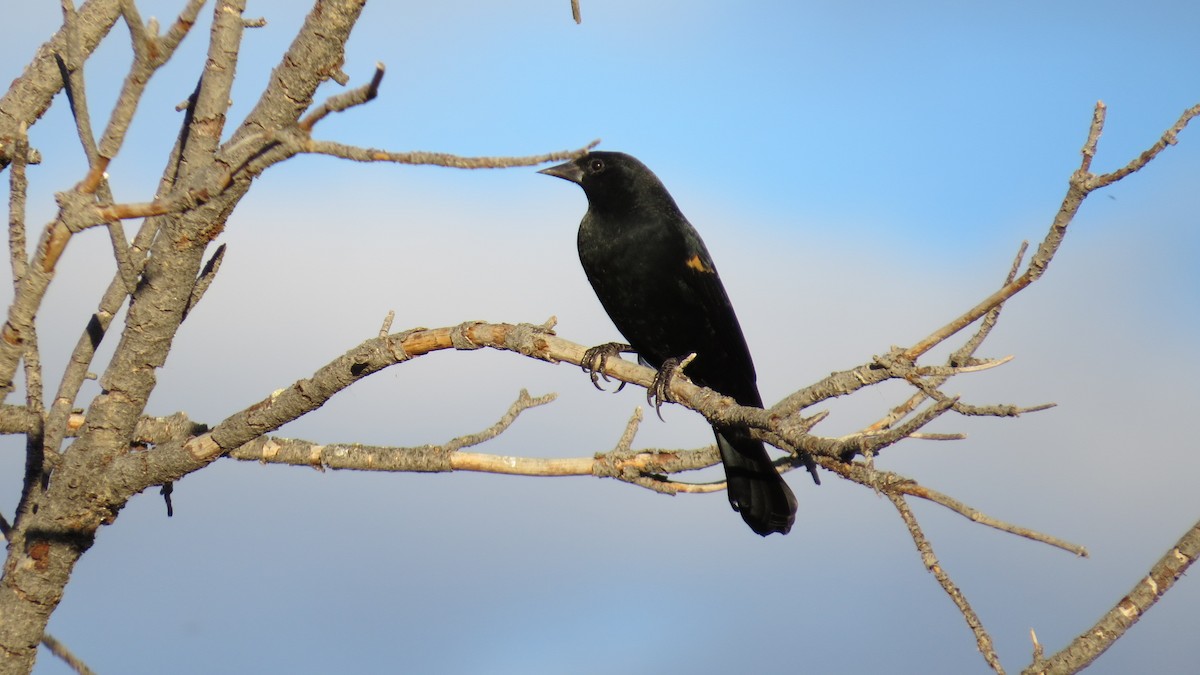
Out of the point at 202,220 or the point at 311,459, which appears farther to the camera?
the point at 311,459

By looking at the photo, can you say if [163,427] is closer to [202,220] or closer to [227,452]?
[227,452]

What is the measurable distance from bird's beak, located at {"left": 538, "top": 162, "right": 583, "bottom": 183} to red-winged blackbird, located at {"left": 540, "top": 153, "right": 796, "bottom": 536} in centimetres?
41

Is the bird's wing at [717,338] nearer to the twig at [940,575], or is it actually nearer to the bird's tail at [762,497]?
the bird's tail at [762,497]

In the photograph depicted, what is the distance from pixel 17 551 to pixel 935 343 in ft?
10.7

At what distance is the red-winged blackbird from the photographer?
5375 millimetres

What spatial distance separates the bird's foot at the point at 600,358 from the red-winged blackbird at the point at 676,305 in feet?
0.57

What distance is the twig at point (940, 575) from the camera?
8.37 ft

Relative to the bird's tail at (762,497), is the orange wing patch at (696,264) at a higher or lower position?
higher

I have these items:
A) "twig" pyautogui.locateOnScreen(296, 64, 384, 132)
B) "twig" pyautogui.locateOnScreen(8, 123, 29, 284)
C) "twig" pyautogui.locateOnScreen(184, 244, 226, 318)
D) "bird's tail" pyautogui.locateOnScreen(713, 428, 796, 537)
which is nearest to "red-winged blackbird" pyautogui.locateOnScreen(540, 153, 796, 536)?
"bird's tail" pyautogui.locateOnScreen(713, 428, 796, 537)

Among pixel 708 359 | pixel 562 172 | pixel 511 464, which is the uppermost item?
pixel 562 172

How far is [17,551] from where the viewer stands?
12.9 feet

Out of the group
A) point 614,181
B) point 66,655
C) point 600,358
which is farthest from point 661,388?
point 66,655

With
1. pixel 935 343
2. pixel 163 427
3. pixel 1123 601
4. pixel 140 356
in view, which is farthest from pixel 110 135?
pixel 1123 601

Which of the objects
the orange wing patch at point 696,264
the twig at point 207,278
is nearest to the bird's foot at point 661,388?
Result: the orange wing patch at point 696,264
